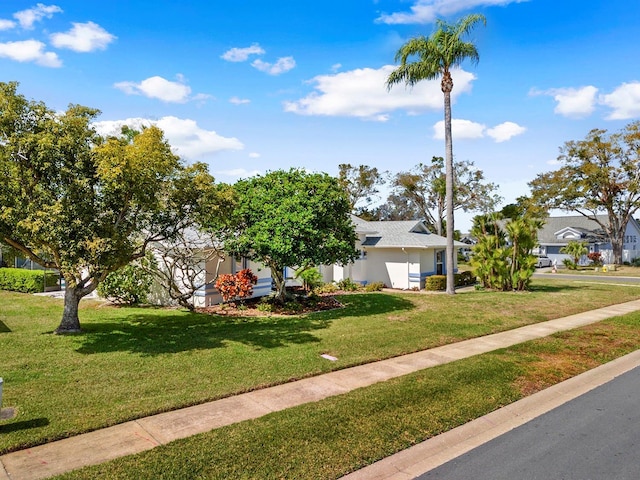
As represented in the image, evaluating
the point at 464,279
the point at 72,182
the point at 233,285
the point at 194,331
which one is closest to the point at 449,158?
the point at 464,279

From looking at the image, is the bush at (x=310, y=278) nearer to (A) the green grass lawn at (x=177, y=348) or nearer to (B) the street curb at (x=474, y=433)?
(A) the green grass lawn at (x=177, y=348)

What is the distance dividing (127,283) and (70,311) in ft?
17.7

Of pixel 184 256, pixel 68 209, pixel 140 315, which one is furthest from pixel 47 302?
pixel 68 209

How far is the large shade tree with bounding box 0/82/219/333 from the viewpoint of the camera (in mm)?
9633

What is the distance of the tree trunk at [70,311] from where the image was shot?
39.1 feet

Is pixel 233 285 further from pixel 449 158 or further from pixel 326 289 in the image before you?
pixel 449 158

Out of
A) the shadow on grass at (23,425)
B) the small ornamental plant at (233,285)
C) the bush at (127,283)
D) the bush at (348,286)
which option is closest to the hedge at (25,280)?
the bush at (127,283)

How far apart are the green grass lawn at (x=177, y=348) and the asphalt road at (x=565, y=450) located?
12.9 feet

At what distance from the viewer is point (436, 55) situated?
2080 cm

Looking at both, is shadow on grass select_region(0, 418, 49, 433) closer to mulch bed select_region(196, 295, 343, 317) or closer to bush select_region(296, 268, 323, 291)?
mulch bed select_region(196, 295, 343, 317)

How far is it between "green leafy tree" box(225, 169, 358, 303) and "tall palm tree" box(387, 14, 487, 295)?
25.0 feet

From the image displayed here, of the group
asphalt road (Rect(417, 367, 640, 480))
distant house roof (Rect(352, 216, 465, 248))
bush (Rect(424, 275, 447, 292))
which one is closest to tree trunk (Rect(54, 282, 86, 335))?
asphalt road (Rect(417, 367, 640, 480))

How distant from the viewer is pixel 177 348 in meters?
10.7

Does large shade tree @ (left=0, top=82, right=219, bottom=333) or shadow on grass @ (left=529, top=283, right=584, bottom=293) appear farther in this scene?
shadow on grass @ (left=529, top=283, right=584, bottom=293)
